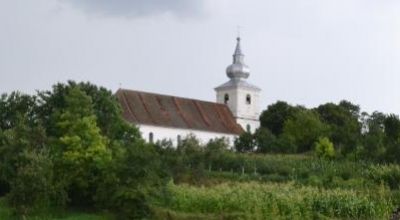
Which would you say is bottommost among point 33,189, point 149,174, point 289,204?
point 289,204

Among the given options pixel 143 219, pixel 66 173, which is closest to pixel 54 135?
pixel 66 173

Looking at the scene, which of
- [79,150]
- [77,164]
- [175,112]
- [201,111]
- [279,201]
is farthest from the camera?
[201,111]

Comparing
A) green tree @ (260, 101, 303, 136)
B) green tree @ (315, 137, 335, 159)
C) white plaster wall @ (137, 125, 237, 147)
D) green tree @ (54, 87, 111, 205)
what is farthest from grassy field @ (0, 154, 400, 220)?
green tree @ (260, 101, 303, 136)

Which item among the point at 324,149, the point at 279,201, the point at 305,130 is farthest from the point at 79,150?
the point at 305,130

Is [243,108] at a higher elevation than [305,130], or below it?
higher

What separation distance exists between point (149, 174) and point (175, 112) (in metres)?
41.4

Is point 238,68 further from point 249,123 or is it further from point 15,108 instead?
point 15,108

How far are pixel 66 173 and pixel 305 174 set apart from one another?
46.3ft

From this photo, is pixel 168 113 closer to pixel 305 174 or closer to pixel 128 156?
pixel 305 174

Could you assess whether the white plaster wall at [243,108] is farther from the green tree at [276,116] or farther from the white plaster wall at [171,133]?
the white plaster wall at [171,133]

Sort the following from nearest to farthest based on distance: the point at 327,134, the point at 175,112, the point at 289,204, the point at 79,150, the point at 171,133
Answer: the point at 289,204
the point at 79,150
the point at 327,134
the point at 171,133
the point at 175,112

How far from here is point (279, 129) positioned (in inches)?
2980

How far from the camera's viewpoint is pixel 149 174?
32000 mm

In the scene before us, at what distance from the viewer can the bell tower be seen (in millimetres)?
81375
